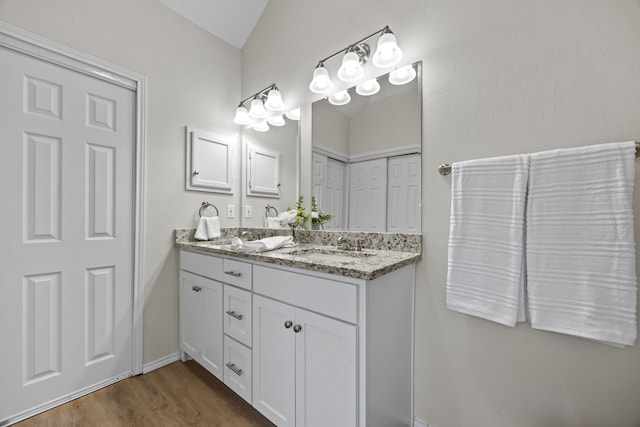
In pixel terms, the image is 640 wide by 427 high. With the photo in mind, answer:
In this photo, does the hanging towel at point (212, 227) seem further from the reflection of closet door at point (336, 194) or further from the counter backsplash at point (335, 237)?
the reflection of closet door at point (336, 194)

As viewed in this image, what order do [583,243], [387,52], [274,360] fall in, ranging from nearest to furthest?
[583,243], [274,360], [387,52]

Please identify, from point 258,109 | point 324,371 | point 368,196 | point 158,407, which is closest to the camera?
point 324,371

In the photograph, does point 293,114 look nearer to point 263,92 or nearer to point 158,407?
point 263,92

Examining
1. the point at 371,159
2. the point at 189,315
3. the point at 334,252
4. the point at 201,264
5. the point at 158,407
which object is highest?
the point at 371,159

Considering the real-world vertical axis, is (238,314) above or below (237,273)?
below

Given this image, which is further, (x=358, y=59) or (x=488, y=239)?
(x=358, y=59)

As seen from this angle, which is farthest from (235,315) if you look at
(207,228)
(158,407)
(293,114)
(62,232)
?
(293,114)

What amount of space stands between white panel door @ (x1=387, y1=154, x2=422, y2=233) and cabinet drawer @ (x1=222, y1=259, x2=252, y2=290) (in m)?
0.81

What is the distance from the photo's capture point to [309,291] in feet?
3.63

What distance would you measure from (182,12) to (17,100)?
1.21 meters

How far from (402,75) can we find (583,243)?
1.08 meters

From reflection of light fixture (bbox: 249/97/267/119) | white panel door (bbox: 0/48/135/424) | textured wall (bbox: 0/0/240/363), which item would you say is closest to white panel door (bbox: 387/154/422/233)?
reflection of light fixture (bbox: 249/97/267/119)

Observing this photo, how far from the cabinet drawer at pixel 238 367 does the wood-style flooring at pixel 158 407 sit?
0.13m

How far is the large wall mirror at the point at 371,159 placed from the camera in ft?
4.58
